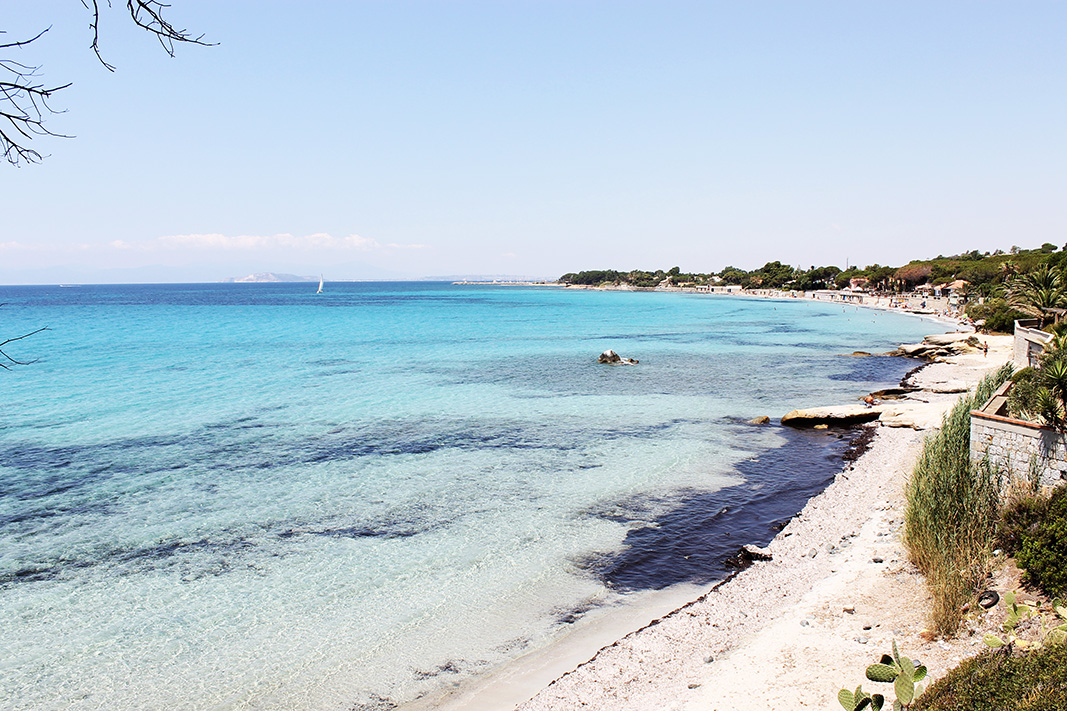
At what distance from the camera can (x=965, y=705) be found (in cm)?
729

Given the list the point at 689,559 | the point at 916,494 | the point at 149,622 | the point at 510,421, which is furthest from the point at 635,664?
the point at 510,421

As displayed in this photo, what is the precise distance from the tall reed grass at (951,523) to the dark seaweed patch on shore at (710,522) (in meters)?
4.04

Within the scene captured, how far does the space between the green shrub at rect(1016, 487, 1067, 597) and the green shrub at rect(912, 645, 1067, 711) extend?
2.62 meters

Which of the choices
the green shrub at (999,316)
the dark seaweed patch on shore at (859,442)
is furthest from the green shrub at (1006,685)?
the green shrub at (999,316)

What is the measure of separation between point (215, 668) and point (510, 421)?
1985 centimetres

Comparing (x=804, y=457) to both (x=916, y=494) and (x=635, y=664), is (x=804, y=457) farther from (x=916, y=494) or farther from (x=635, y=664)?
(x=635, y=664)

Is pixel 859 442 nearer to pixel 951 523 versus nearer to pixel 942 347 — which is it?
pixel 951 523

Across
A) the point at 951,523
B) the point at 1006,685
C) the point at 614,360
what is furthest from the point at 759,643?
the point at 614,360

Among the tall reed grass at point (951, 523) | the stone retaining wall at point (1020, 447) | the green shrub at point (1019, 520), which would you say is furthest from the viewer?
the stone retaining wall at point (1020, 447)

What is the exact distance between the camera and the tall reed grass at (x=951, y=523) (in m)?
10.7

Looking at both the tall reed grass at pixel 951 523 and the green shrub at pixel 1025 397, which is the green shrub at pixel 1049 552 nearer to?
the tall reed grass at pixel 951 523

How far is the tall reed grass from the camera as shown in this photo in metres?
10.7

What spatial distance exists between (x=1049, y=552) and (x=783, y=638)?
14.8ft

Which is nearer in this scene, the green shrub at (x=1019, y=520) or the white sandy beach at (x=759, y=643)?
the white sandy beach at (x=759, y=643)
